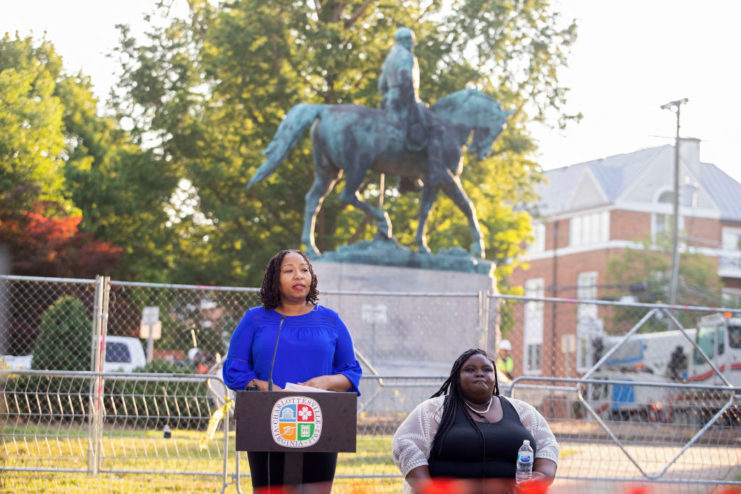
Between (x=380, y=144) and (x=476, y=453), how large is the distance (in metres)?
12.1

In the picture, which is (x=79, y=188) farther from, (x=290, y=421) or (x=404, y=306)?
(x=290, y=421)

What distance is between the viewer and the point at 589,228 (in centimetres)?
6266

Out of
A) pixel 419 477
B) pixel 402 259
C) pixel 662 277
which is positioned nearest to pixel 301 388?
pixel 419 477

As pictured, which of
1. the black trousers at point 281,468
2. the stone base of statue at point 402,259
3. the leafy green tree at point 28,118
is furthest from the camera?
the leafy green tree at point 28,118

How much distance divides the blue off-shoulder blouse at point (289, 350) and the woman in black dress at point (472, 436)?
0.44 meters

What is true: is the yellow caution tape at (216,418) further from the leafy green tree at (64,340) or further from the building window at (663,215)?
the building window at (663,215)

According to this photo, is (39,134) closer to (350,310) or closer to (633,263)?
(350,310)

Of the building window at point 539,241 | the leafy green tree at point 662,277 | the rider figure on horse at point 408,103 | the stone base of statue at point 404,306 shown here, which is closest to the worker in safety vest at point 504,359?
the stone base of statue at point 404,306

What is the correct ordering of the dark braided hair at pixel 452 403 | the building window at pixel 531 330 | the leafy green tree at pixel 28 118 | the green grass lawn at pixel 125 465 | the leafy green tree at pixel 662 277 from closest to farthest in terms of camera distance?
the dark braided hair at pixel 452 403
the green grass lawn at pixel 125 465
the leafy green tree at pixel 28 118
the leafy green tree at pixel 662 277
the building window at pixel 531 330

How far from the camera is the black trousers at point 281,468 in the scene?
5695 mm

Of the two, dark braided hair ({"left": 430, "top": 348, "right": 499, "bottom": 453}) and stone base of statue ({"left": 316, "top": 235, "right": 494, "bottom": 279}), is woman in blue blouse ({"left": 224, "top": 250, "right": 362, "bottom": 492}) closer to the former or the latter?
dark braided hair ({"left": 430, "top": 348, "right": 499, "bottom": 453})

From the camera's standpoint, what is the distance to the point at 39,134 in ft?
73.0

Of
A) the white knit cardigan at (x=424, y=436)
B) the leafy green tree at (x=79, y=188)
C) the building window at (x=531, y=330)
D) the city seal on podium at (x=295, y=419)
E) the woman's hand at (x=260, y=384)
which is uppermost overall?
the leafy green tree at (x=79, y=188)

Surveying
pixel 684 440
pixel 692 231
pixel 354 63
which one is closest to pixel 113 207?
pixel 354 63
